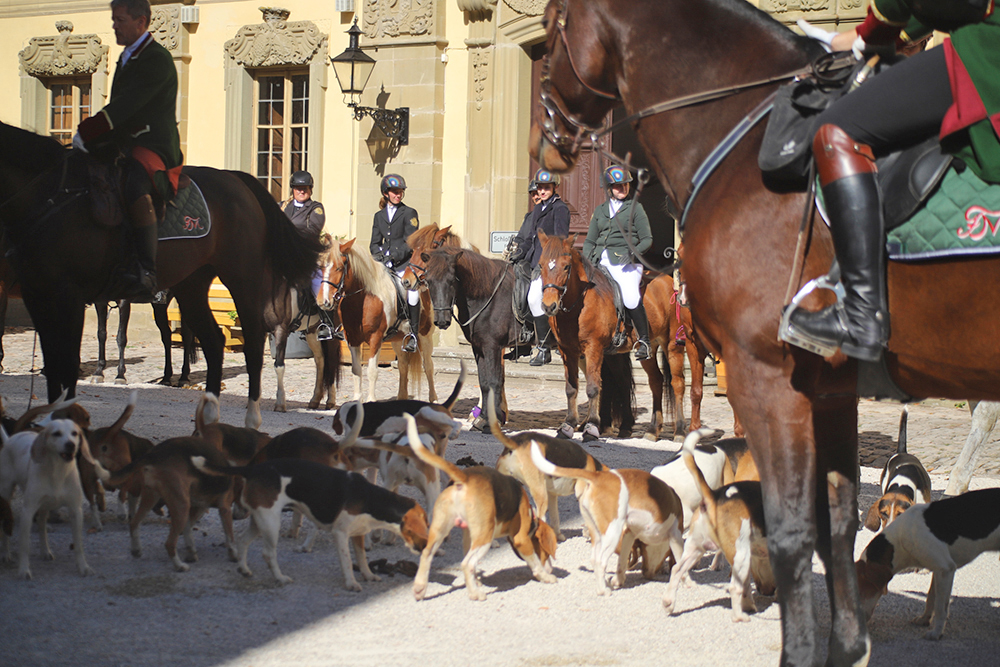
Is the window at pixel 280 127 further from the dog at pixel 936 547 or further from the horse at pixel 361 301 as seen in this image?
the dog at pixel 936 547

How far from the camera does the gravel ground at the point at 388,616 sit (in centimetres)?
397

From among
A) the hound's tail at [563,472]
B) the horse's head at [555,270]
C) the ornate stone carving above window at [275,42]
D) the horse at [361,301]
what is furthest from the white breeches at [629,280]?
the ornate stone carving above window at [275,42]

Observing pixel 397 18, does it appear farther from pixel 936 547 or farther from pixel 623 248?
pixel 936 547

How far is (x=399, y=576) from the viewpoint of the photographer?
5207 millimetres

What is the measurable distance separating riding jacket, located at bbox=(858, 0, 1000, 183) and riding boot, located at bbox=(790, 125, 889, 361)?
0.25 metres

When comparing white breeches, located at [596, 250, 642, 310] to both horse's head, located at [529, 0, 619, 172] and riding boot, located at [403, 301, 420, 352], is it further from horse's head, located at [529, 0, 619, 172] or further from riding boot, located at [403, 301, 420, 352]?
horse's head, located at [529, 0, 619, 172]

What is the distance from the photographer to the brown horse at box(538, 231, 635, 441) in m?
10.5

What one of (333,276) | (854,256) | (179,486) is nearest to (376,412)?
(179,486)

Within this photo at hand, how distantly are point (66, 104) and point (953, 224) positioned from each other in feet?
69.9

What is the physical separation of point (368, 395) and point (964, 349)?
1022 centimetres

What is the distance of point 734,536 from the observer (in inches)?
177

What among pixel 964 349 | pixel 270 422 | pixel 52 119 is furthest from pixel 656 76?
pixel 52 119

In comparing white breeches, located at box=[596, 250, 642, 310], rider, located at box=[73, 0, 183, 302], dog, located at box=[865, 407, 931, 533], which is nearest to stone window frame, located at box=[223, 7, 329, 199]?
white breeches, located at box=[596, 250, 642, 310]

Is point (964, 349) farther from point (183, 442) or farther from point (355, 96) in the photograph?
point (355, 96)
